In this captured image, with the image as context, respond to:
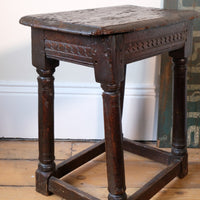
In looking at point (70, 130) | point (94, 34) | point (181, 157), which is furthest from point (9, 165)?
point (94, 34)

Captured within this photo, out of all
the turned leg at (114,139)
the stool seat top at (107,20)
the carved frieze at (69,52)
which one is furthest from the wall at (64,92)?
the turned leg at (114,139)

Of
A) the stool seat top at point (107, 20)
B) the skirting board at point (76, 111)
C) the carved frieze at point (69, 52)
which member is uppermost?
the stool seat top at point (107, 20)

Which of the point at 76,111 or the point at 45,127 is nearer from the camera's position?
the point at 45,127

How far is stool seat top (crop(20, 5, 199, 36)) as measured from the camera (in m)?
1.18

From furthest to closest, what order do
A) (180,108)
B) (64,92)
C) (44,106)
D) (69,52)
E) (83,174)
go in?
(64,92), (83,174), (180,108), (44,106), (69,52)

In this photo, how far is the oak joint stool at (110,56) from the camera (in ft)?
3.96

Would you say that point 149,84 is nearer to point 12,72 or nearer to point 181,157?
point 181,157

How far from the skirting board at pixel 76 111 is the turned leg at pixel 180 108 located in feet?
1.12

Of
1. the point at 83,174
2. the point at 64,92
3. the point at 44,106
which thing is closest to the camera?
the point at 44,106

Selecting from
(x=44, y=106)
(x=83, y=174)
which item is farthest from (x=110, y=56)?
(x=83, y=174)

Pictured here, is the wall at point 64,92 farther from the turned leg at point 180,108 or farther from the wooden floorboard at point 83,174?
the turned leg at point 180,108

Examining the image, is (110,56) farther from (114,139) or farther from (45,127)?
(45,127)

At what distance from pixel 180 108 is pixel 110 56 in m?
0.54

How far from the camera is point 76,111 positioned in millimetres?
2010
